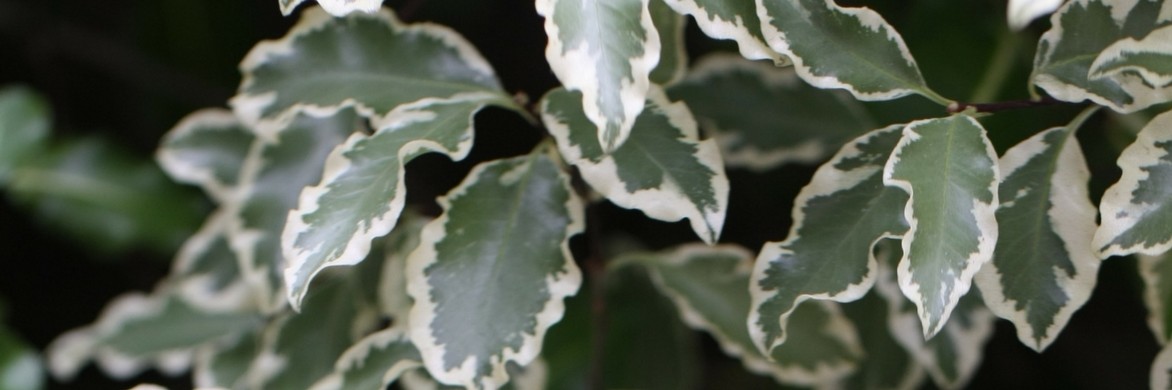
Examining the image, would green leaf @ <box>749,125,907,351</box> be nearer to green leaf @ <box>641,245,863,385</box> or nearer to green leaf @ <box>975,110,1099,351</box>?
green leaf @ <box>975,110,1099,351</box>

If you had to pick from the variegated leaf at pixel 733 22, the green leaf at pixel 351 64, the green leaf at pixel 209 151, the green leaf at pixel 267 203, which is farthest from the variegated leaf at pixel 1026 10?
the green leaf at pixel 209 151

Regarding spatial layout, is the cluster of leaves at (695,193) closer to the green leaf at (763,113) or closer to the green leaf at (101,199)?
the green leaf at (763,113)

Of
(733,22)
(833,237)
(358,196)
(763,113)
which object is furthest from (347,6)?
(763,113)

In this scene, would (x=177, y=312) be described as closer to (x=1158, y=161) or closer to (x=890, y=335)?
(x=890, y=335)

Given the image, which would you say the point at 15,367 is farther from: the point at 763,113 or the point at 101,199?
the point at 763,113

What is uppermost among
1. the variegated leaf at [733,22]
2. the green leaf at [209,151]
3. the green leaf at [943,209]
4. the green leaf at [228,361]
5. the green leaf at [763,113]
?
the green leaf at [209,151]
